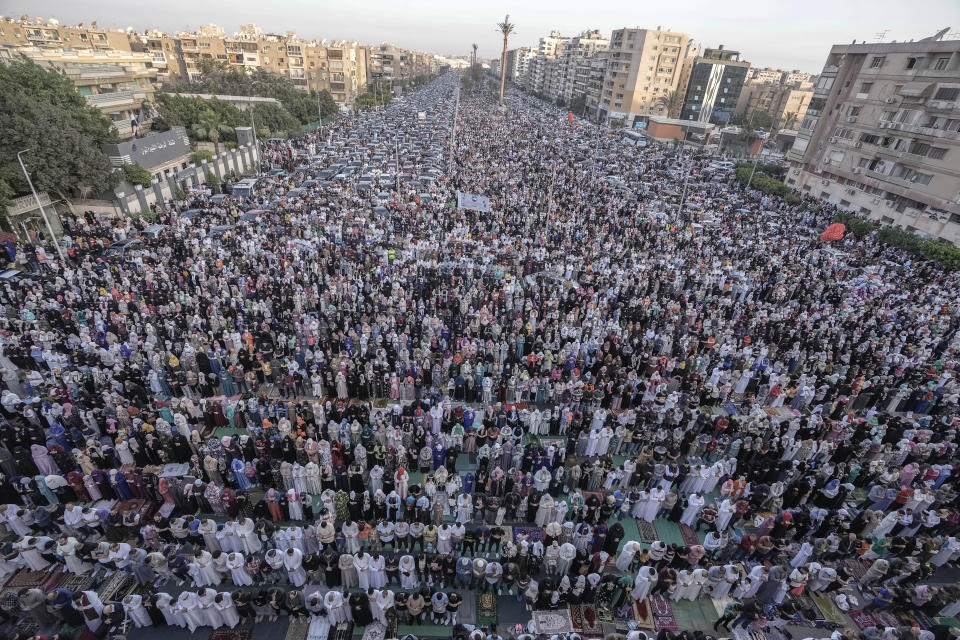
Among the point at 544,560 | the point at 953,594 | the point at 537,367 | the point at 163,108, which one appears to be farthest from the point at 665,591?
the point at 163,108

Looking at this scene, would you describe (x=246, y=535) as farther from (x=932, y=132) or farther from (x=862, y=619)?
(x=932, y=132)

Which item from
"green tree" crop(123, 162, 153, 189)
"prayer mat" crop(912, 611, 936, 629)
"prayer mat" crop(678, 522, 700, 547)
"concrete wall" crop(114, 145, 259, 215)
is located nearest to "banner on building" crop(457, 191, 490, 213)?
"green tree" crop(123, 162, 153, 189)

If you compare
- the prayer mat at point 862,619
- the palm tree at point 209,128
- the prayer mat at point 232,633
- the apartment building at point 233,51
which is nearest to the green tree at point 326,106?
the apartment building at point 233,51

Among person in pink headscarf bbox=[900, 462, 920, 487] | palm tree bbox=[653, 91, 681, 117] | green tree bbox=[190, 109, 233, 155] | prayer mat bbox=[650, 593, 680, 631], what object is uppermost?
palm tree bbox=[653, 91, 681, 117]

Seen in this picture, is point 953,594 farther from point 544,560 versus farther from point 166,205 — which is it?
point 166,205

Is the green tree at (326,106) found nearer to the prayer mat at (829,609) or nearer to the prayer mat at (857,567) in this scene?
the prayer mat at (857,567)

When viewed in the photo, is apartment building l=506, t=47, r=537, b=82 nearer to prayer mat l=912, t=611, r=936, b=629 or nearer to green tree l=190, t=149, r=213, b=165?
green tree l=190, t=149, r=213, b=165
